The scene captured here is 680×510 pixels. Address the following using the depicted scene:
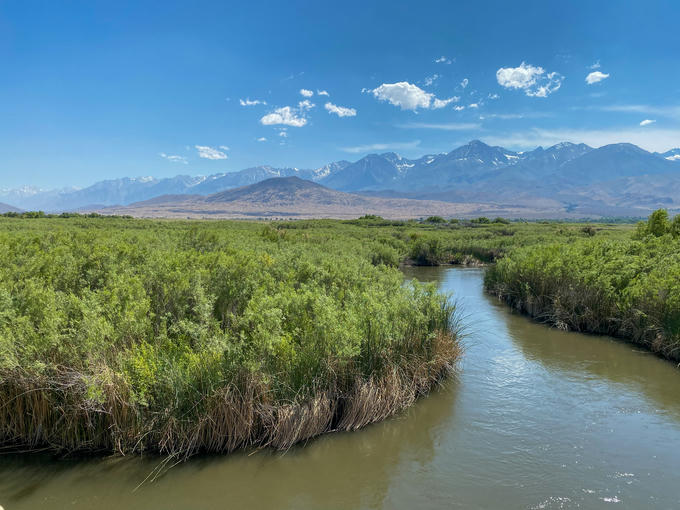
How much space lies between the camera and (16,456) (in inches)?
381

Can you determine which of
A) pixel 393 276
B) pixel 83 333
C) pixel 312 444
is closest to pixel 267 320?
pixel 312 444

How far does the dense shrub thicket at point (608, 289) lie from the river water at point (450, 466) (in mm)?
3357

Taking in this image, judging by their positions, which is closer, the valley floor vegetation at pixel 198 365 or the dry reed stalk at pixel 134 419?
the dry reed stalk at pixel 134 419

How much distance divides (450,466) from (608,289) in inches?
543

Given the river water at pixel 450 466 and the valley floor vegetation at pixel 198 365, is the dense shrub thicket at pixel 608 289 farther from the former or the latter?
the valley floor vegetation at pixel 198 365

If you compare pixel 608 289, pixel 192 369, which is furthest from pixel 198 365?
pixel 608 289

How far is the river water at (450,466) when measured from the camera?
28.8 ft

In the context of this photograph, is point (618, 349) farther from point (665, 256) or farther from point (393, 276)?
point (393, 276)

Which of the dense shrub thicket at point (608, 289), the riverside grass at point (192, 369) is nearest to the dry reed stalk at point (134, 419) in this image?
the riverside grass at point (192, 369)

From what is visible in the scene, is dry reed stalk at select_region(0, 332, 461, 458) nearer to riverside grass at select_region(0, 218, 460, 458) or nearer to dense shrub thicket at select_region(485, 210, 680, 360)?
riverside grass at select_region(0, 218, 460, 458)

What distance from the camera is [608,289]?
19.1 meters

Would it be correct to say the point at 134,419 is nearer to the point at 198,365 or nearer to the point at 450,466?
the point at 198,365

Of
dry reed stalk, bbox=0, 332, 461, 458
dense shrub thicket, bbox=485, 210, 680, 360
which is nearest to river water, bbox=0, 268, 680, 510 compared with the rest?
dry reed stalk, bbox=0, 332, 461, 458

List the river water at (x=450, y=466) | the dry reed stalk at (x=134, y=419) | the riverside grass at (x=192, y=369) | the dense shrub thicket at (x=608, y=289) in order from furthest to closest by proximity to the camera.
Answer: the dense shrub thicket at (x=608, y=289) → the riverside grass at (x=192, y=369) → the dry reed stalk at (x=134, y=419) → the river water at (x=450, y=466)
